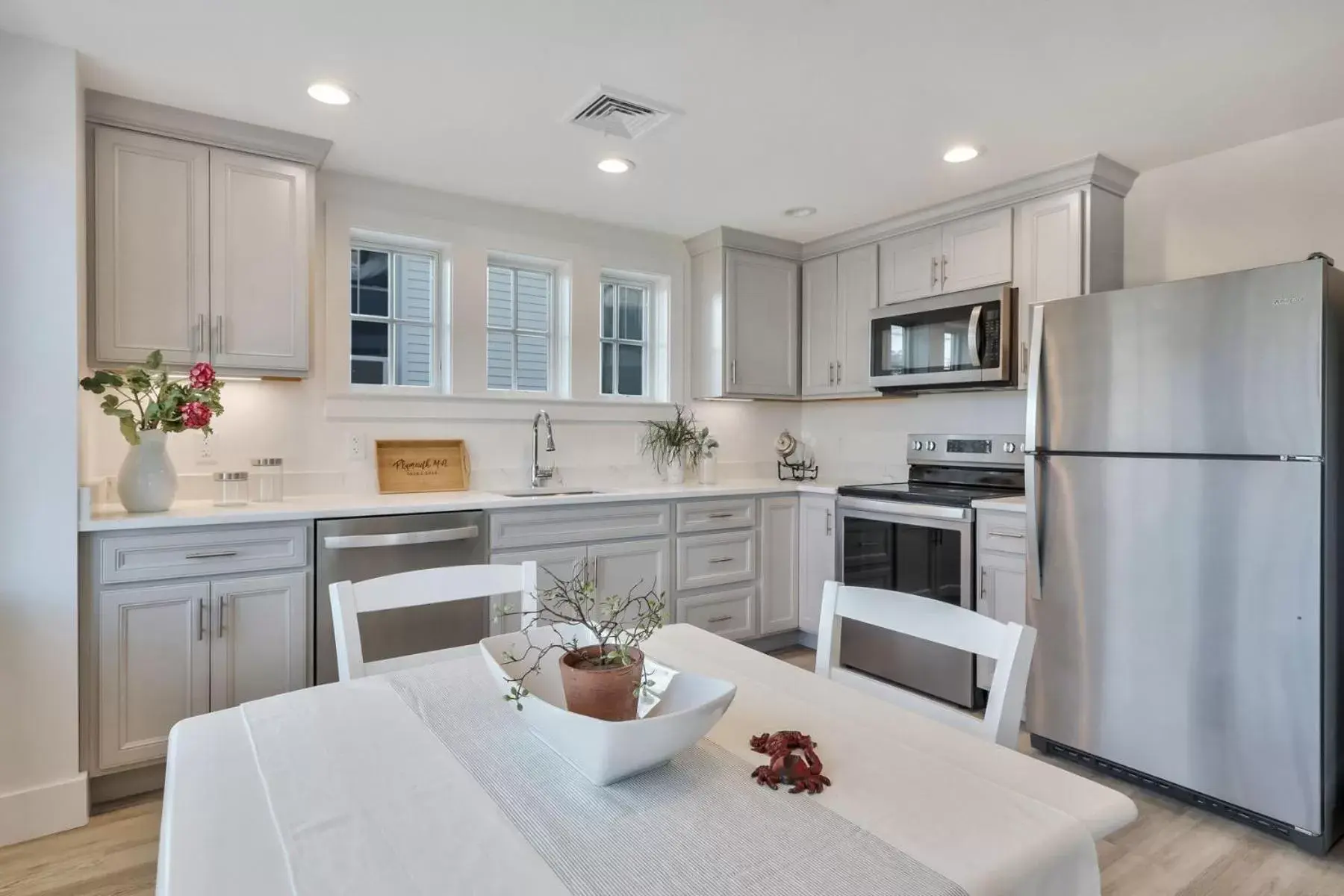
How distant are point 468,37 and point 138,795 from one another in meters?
2.63

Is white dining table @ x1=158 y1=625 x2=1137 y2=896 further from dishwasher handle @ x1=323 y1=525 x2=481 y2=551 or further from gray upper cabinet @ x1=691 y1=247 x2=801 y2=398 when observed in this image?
gray upper cabinet @ x1=691 y1=247 x2=801 y2=398

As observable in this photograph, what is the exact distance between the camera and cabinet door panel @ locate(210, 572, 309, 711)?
2.41 metres

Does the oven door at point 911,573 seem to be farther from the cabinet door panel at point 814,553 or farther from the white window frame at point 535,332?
the white window frame at point 535,332

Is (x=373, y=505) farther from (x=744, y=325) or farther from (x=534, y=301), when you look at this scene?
(x=744, y=325)

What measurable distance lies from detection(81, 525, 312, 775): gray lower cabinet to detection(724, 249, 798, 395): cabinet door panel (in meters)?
2.41

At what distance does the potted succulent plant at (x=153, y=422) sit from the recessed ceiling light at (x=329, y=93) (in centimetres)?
99

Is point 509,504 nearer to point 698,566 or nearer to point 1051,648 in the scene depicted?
point 698,566

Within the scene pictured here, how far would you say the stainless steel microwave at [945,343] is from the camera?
3203 millimetres

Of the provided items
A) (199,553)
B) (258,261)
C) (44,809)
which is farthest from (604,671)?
(258,261)

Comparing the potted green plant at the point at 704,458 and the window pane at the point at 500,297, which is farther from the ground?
the window pane at the point at 500,297

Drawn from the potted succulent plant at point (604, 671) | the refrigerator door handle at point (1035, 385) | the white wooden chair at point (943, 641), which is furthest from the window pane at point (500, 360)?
the potted succulent plant at point (604, 671)

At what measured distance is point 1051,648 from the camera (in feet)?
8.54

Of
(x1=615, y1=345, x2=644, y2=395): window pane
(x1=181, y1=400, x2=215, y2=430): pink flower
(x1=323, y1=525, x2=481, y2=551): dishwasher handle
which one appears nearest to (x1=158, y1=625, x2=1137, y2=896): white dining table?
(x1=323, y1=525, x2=481, y2=551): dishwasher handle

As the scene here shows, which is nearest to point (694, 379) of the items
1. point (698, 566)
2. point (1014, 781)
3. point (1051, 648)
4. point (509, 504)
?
point (698, 566)
